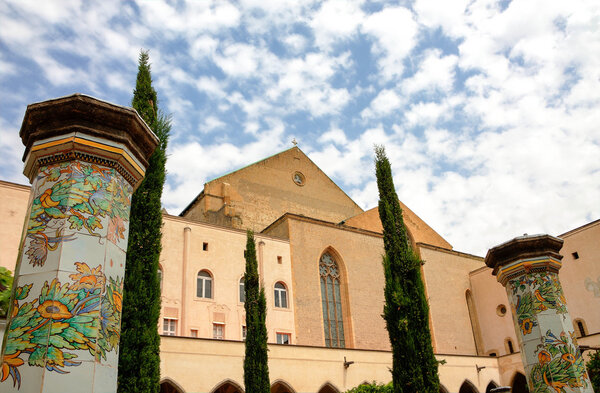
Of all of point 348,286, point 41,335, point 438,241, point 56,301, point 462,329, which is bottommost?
point 41,335

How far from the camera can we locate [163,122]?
9117mm

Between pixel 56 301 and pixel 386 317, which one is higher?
pixel 386 317

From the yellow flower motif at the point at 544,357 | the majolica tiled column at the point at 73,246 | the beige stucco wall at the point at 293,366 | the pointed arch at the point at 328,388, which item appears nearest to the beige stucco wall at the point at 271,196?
the beige stucco wall at the point at 293,366

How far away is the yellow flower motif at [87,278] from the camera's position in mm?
4121

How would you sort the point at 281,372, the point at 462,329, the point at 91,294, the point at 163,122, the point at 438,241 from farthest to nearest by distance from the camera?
the point at 438,241, the point at 462,329, the point at 281,372, the point at 163,122, the point at 91,294

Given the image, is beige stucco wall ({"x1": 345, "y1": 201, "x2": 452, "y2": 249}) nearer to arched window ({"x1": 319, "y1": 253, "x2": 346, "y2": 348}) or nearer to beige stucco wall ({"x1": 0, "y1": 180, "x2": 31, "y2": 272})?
arched window ({"x1": 319, "y1": 253, "x2": 346, "y2": 348})

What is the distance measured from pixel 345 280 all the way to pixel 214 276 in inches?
261

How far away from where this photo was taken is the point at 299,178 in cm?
3059

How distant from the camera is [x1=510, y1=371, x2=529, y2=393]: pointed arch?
74.7 feet

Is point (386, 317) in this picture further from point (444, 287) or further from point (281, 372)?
point (444, 287)

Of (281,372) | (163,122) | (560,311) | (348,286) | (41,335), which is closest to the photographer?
(41,335)

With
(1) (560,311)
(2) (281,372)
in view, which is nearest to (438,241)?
(2) (281,372)

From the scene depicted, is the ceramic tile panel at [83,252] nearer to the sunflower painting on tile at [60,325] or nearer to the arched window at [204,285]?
the sunflower painting on tile at [60,325]

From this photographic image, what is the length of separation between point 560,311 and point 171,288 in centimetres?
1379
